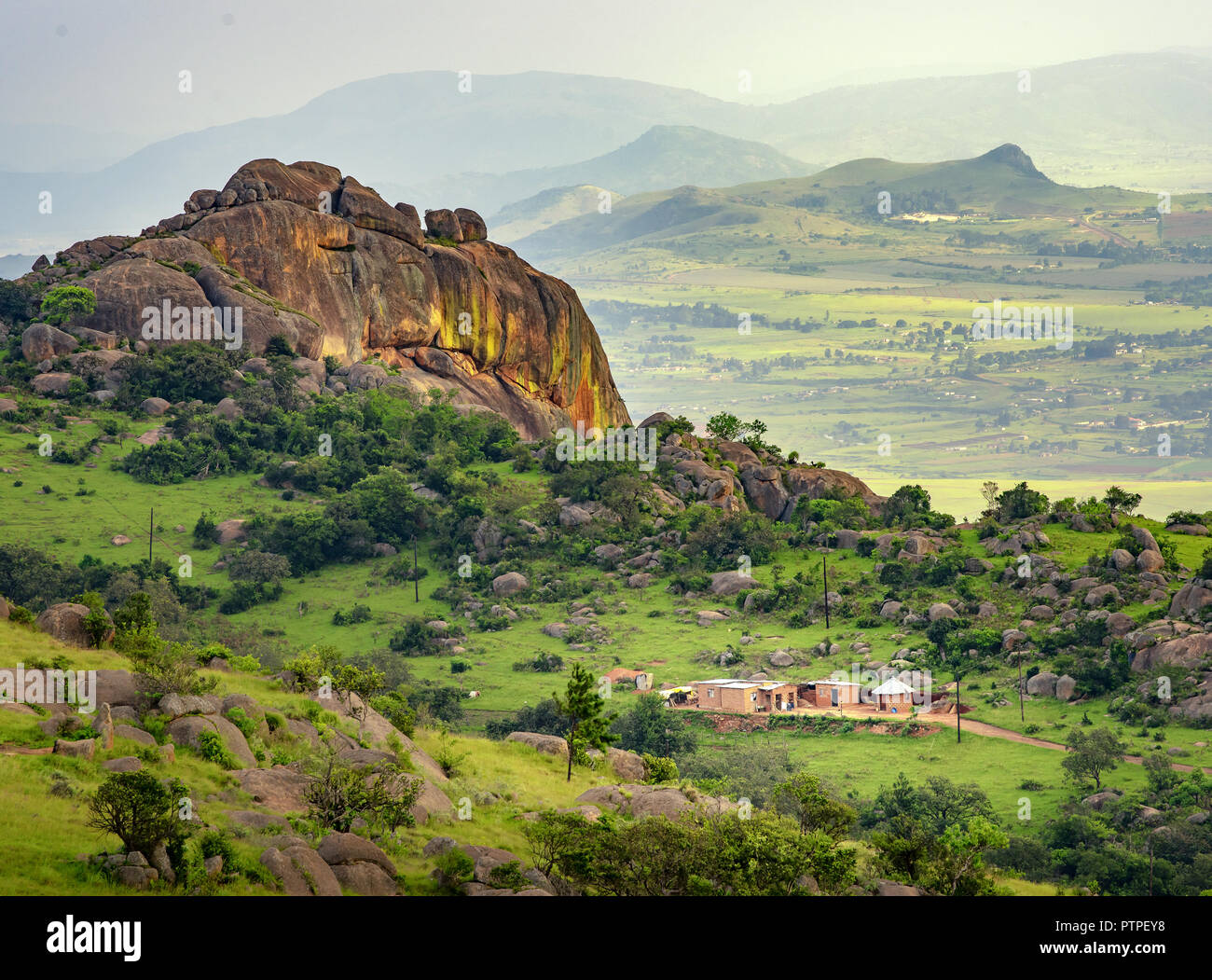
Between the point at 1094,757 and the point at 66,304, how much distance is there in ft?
237

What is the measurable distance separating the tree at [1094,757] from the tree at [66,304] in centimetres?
7016

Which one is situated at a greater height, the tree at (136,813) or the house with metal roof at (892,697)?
the tree at (136,813)

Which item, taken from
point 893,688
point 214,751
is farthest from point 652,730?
point 214,751

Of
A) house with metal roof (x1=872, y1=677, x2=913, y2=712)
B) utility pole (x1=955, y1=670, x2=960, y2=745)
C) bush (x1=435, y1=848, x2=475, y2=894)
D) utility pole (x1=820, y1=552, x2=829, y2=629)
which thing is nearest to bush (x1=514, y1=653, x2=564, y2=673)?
utility pole (x1=820, y1=552, x2=829, y2=629)

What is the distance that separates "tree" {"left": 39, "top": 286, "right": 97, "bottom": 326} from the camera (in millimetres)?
89062

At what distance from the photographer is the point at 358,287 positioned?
99.7m

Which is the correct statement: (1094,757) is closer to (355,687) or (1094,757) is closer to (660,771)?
(660,771)

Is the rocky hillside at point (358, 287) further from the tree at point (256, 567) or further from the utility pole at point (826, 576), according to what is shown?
the utility pole at point (826, 576)

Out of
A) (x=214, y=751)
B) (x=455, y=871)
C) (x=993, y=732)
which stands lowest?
(x=993, y=732)

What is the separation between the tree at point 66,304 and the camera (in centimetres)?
8906

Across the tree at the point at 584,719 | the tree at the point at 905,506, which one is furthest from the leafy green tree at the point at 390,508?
the tree at the point at 584,719

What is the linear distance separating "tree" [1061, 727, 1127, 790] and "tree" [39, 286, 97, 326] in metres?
70.2

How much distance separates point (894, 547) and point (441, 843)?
52310mm
